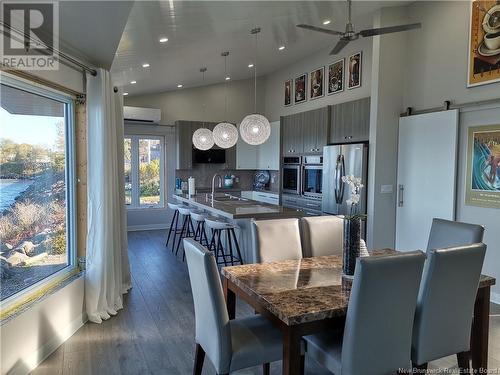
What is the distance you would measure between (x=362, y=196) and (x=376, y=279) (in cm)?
347

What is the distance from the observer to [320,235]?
312 centimetres

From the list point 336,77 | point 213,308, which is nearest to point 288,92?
point 336,77

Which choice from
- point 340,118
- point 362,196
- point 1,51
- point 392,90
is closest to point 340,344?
point 1,51

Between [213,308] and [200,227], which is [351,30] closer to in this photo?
[213,308]

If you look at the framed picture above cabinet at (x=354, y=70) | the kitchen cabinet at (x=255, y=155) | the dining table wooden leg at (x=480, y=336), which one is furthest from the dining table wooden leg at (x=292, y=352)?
the kitchen cabinet at (x=255, y=155)

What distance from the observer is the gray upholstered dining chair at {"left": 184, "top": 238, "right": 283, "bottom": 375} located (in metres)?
1.91

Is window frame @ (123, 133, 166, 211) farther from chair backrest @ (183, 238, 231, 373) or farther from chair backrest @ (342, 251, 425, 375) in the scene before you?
chair backrest @ (342, 251, 425, 375)

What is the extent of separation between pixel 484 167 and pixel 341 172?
182cm

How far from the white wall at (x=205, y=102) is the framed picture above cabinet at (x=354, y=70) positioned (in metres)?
3.06

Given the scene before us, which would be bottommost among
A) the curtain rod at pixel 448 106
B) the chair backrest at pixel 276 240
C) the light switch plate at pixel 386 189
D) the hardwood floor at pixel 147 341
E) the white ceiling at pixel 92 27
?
the hardwood floor at pixel 147 341

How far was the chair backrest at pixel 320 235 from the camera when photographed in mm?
3092

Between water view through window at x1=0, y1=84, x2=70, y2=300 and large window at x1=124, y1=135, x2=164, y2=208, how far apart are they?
4.51m

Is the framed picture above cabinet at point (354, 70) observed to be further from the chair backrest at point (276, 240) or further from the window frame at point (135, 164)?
the window frame at point (135, 164)

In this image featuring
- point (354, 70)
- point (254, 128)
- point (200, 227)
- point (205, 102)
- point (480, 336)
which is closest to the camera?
point (480, 336)
